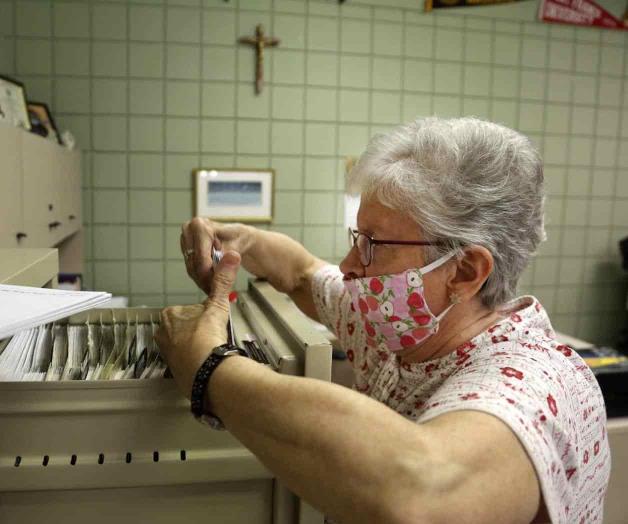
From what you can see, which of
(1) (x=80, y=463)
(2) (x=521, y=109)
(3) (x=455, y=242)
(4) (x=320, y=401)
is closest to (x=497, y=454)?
(4) (x=320, y=401)

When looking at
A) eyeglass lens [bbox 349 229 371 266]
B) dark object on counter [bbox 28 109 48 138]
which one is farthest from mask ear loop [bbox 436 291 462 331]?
dark object on counter [bbox 28 109 48 138]

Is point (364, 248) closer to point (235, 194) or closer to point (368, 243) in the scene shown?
point (368, 243)

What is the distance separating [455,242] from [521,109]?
2631 mm

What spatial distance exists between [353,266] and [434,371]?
0.23 meters

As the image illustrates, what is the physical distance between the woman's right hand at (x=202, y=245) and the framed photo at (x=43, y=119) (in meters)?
1.40

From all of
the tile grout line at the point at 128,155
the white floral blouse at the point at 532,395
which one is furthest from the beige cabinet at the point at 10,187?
the tile grout line at the point at 128,155

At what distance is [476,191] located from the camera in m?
0.86

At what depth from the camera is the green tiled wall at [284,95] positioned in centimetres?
271

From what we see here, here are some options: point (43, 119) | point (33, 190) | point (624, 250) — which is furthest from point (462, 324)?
point (624, 250)

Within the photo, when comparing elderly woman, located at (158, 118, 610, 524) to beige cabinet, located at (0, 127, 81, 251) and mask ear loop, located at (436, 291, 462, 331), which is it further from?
beige cabinet, located at (0, 127, 81, 251)

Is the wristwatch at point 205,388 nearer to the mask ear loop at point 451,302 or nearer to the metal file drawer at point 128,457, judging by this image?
the metal file drawer at point 128,457

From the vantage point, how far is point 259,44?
2799mm

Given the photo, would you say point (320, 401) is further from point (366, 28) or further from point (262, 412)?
point (366, 28)

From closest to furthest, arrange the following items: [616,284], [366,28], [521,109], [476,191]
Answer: [476,191] < [366,28] < [521,109] < [616,284]
